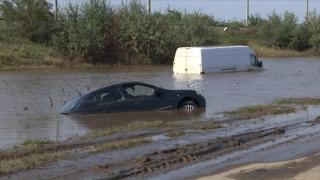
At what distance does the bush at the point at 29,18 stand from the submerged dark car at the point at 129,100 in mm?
45274

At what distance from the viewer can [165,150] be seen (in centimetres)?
1263

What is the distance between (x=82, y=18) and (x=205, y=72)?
21.0 metres

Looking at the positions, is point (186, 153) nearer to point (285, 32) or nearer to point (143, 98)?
point (143, 98)

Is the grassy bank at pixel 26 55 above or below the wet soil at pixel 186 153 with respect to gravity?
above

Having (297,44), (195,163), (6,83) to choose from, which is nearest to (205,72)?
(6,83)

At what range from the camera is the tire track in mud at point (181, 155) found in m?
10.6

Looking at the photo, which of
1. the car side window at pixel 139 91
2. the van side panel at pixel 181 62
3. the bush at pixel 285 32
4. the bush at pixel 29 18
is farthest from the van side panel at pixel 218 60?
the bush at pixel 285 32

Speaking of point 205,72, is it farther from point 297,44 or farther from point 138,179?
point 297,44

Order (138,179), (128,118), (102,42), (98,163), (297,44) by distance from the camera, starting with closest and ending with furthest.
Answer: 1. (138,179)
2. (98,163)
3. (128,118)
4. (102,42)
5. (297,44)

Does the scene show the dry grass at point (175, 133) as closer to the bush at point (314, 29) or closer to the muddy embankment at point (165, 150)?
the muddy embankment at point (165, 150)

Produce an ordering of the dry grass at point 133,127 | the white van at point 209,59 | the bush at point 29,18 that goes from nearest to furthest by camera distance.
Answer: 1. the dry grass at point 133,127
2. the white van at point 209,59
3. the bush at point 29,18

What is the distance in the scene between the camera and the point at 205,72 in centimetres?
4869

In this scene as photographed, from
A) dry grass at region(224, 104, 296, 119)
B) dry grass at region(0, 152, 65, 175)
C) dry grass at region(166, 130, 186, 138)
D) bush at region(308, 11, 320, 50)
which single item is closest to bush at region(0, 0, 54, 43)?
bush at region(308, 11, 320, 50)

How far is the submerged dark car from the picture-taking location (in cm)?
2161
